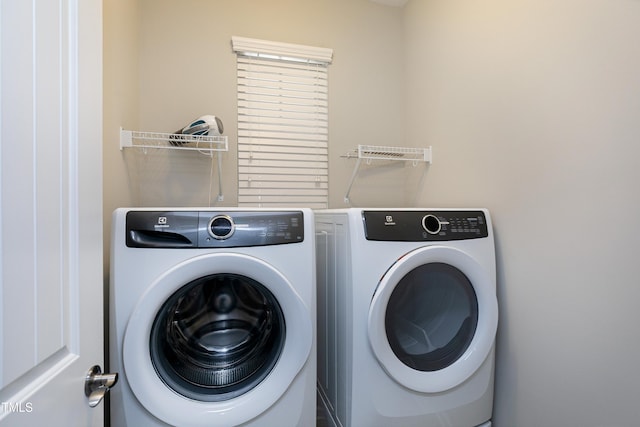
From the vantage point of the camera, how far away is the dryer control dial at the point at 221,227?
999mm

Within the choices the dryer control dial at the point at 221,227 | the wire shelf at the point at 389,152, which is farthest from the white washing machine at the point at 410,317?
the wire shelf at the point at 389,152

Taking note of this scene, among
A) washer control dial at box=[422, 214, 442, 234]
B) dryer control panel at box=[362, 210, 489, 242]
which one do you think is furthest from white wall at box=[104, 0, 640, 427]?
washer control dial at box=[422, 214, 442, 234]

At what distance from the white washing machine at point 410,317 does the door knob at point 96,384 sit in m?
0.71

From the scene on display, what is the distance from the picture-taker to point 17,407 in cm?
39

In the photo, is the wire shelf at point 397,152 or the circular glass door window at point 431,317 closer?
the circular glass door window at point 431,317

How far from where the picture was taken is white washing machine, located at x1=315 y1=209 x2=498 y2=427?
42.2 inches

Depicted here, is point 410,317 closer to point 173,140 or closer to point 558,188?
point 558,188

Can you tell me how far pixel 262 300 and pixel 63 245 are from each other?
0.76m

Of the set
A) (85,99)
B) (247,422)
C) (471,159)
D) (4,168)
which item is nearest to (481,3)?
(471,159)

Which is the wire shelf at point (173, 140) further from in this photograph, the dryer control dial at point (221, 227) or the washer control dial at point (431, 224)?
the washer control dial at point (431, 224)

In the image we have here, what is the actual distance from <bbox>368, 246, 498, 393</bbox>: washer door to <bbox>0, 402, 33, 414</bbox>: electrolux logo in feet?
2.80

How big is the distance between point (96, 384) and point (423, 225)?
104cm

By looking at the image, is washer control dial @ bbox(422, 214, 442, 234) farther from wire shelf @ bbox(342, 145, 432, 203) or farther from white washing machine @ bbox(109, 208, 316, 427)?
wire shelf @ bbox(342, 145, 432, 203)

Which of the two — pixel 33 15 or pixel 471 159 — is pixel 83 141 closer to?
pixel 33 15
